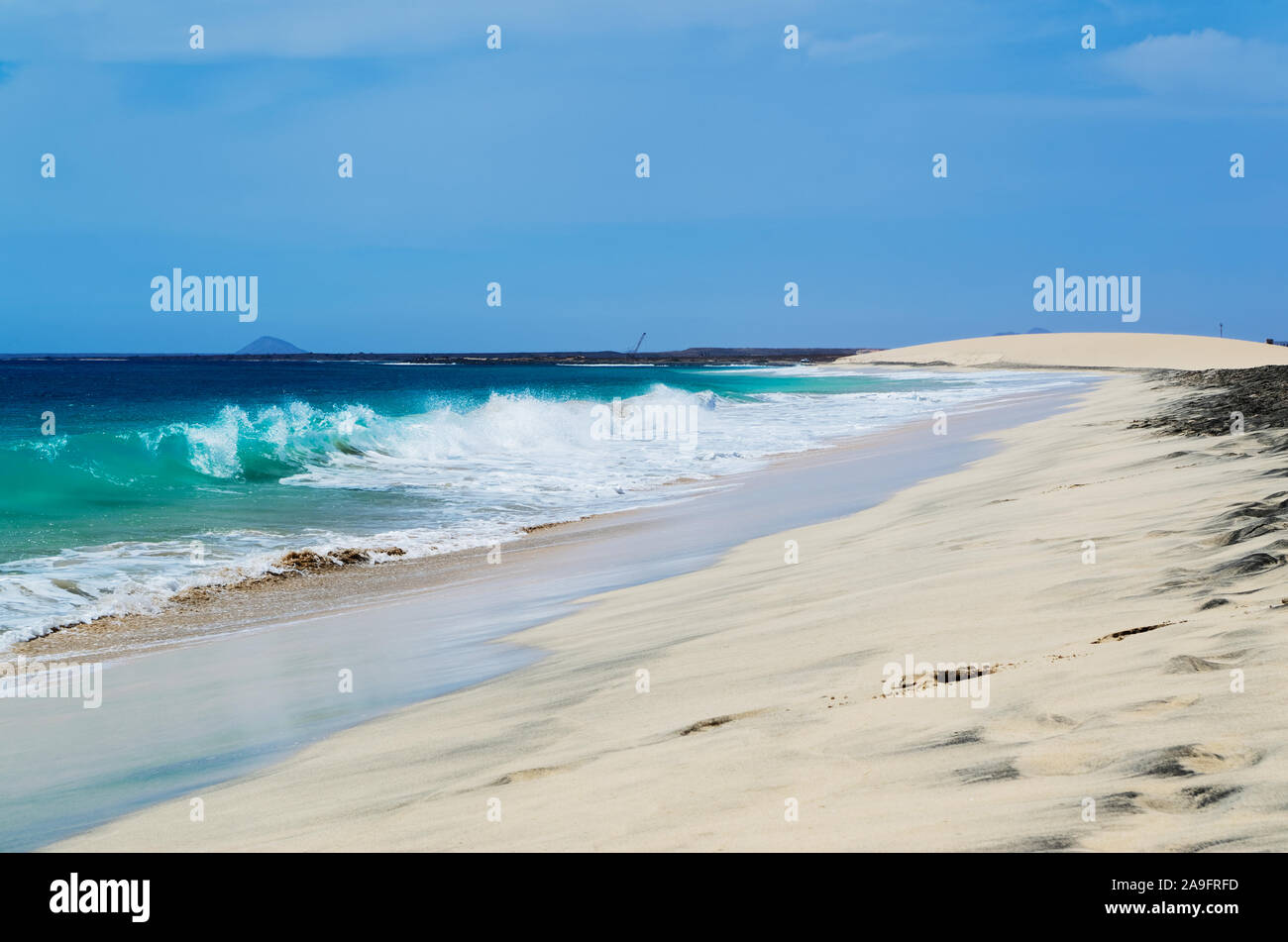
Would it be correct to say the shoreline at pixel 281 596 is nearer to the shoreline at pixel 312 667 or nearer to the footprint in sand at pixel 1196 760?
the shoreline at pixel 312 667

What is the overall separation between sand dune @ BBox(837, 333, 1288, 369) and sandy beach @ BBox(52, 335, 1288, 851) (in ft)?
231

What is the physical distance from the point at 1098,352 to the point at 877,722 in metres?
105

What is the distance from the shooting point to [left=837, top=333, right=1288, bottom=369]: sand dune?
78688 mm

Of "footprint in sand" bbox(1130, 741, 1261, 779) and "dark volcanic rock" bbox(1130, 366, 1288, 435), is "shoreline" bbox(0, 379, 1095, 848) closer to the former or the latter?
"footprint in sand" bbox(1130, 741, 1261, 779)

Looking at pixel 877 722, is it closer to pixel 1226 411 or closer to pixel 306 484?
pixel 1226 411

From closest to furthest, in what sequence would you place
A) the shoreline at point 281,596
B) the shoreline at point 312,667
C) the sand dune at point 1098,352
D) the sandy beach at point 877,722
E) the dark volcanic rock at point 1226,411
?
the sandy beach at point 877,722 → the shoreline at point 312,667 → the shoreline at point 281,596 → the dark volcanic rock at point 1226,411 → the sand dune at point 1098,352

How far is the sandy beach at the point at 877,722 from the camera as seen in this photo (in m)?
2.72

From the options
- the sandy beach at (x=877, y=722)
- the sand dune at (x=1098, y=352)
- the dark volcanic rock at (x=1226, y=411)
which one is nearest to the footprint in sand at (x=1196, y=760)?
the sandy beach at (x=877, y=722)

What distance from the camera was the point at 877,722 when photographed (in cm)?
358

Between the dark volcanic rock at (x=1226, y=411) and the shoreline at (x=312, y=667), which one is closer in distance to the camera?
the shoreline at (x=312, y=667)

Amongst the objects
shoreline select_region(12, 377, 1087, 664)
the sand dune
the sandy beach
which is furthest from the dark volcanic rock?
the sand dune

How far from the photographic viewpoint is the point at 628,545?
10.4 m

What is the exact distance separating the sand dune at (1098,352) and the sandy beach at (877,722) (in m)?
70.3

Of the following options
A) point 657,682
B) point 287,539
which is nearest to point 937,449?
point 287,539
